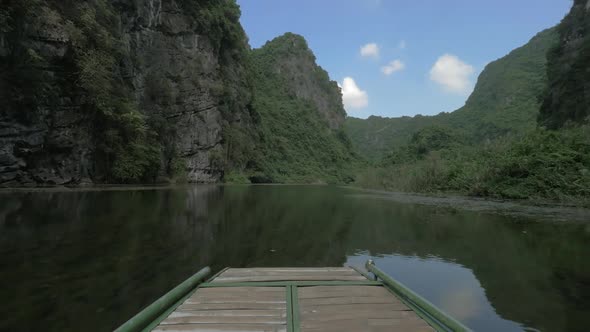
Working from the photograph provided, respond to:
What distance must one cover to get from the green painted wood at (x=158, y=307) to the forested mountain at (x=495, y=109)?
4541 cm

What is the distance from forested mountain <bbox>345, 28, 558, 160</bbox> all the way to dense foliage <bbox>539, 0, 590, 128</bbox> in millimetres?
4359

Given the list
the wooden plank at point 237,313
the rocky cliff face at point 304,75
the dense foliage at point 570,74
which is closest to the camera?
the wooden plank at point 237,313

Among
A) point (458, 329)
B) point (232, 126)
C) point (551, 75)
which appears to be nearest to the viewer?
point (458, 329)

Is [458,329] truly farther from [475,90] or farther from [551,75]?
[475,90]

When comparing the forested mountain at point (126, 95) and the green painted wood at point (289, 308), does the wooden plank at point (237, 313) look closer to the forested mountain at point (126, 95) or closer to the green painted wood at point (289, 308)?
the green painted wood at point (289, 308)

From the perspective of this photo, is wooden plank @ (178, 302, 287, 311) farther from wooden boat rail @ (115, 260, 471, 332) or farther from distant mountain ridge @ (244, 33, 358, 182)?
distant mountain ridge @ (244, 33, 358, 182)

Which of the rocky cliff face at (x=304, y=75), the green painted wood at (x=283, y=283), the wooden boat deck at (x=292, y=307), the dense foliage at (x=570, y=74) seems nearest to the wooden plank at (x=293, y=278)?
the wooden boat deck at (x=292, y=307)

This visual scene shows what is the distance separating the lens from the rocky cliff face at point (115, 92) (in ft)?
59.0

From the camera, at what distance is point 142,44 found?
3447 cm

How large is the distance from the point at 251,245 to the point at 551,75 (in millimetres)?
39100

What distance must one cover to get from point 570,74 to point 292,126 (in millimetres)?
65768

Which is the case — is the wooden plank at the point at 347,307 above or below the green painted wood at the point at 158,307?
below

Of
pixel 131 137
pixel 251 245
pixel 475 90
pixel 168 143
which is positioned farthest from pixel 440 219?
pixel 475 90

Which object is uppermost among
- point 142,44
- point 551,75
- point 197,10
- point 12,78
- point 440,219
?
point 197,10
